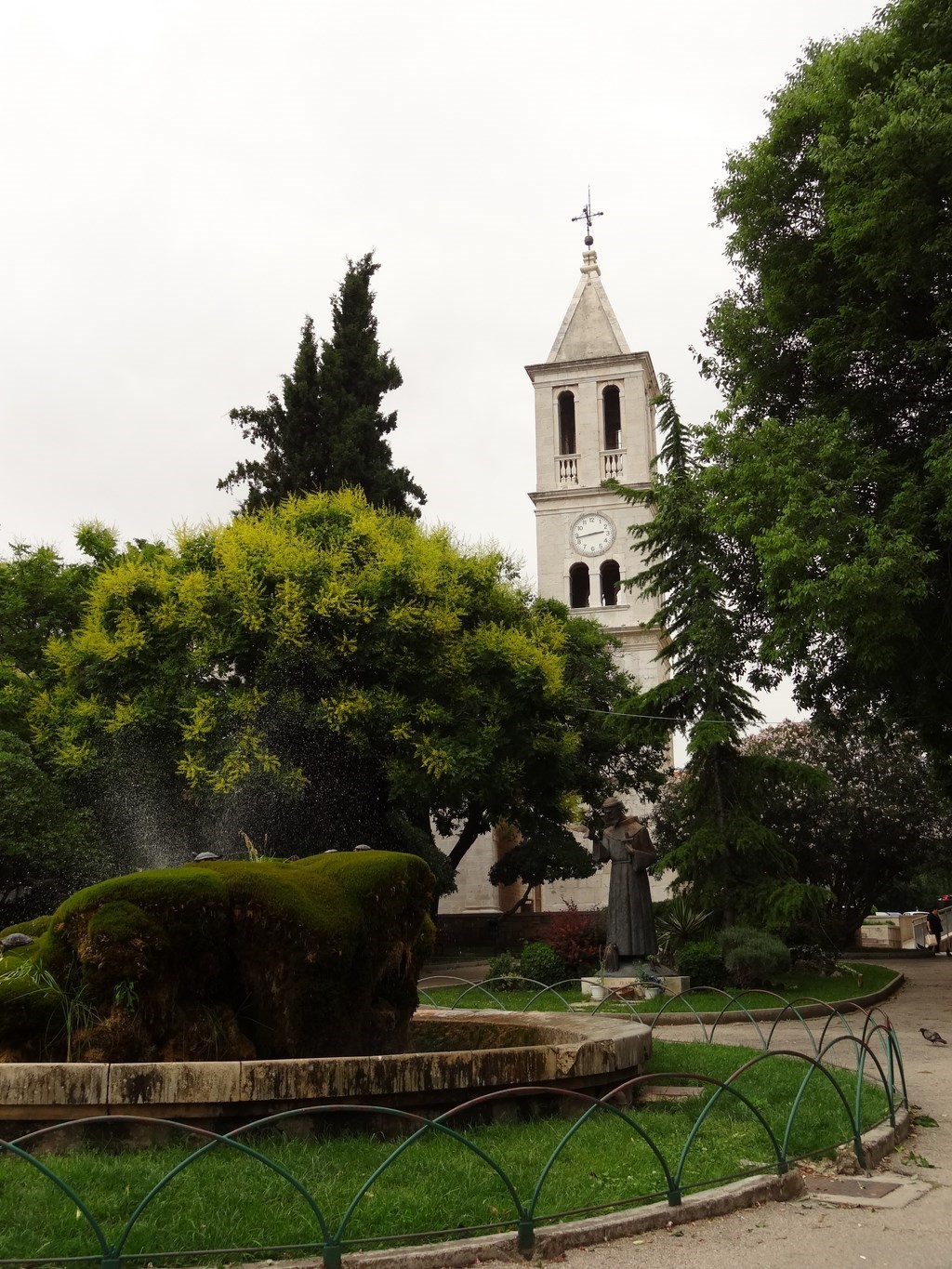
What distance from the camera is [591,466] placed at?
4956 centimetres

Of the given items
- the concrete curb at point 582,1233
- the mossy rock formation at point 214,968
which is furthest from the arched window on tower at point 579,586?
the concrete curb at point 582,1233

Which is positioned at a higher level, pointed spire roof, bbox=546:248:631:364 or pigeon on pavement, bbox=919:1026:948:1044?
pointed spire roof, bbox=546:248:631:364

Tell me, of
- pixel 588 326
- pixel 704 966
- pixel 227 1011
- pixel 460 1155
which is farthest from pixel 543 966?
pixel 588 326

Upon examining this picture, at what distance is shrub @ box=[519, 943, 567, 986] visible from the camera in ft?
70.4

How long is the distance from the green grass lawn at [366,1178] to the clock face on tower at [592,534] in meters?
41.3

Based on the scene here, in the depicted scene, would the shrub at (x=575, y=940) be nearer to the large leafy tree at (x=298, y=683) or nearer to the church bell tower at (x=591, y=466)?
the large leafy tree at (x=298, y=683)

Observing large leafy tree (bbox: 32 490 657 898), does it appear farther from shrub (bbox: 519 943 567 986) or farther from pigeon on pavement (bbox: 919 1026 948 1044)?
pigeon on pavement (bbox: 919 1026 948 1044)

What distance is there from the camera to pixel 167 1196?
5.66 metres

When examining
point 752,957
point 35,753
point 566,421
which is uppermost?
point 566,421

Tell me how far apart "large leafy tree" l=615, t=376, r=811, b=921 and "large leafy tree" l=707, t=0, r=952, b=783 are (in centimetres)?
308

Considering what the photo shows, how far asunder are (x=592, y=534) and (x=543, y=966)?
29577 millimetres

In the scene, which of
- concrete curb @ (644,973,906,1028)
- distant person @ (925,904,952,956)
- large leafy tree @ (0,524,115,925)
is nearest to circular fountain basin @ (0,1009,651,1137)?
concrete curb @ (644,973,906,1028)

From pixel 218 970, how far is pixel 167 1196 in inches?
89.2

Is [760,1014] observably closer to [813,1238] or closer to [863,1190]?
[863,1190]
